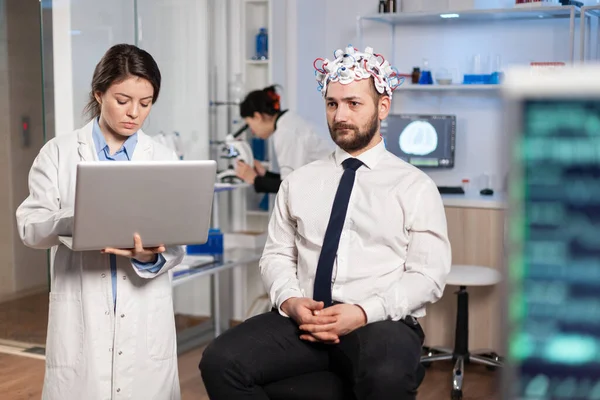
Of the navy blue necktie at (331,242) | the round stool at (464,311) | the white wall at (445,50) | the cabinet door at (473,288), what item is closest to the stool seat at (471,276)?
the round stool at (464,311)

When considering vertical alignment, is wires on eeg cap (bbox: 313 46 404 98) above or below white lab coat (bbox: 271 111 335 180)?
above

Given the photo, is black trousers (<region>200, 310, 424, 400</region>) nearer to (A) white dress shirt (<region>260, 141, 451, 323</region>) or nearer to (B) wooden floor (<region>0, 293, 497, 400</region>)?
(A) white dress shirt (<region>260, 141, 451, 323</region>)

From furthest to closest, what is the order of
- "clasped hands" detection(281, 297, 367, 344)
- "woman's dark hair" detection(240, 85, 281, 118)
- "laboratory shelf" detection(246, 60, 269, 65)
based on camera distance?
"laboratory shelf" detection(246, 60, 269, 65), "woman's dark hair" detection(240, 85, 281, 118), "clasped hands" detection(281, 297, 367, 344)

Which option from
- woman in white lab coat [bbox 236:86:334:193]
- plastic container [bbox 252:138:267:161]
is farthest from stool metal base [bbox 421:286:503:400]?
plastic container [bbox 252:138:267:161]

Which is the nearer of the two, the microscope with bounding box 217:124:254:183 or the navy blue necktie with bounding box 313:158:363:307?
the navy blue necktie with bounding box 313:158:363:307

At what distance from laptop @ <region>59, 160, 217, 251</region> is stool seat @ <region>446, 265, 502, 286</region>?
180 cm

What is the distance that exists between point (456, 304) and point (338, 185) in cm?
197

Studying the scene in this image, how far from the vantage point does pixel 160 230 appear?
6.27 feet

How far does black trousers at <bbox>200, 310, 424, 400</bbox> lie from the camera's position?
6.00 feet

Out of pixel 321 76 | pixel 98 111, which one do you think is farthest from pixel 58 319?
pixel 321 76

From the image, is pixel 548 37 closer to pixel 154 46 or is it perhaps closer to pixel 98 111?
pixel 154 46

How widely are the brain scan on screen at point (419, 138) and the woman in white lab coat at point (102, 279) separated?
2431 mm

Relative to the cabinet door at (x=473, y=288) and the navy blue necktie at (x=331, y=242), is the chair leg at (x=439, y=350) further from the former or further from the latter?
the navy blue necktie at (x=331, y=242)

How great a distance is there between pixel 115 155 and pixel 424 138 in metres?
2.52
